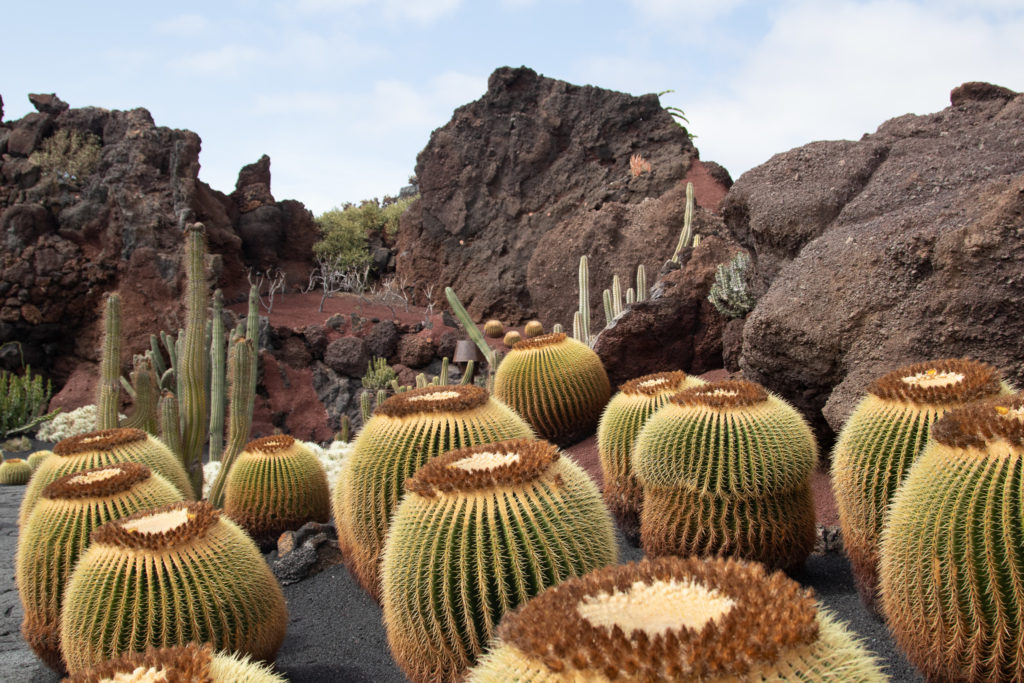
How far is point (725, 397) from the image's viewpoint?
3.72 meters

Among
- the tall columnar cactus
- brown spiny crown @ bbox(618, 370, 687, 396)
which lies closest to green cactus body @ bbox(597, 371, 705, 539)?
brown spiny crown @ bbox(618, 370, 687, 396)

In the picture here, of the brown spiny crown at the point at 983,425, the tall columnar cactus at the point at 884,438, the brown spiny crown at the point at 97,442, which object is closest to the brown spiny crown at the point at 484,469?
the brown spiny crown at the point at 983,425

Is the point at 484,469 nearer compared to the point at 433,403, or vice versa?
the point at 484,469

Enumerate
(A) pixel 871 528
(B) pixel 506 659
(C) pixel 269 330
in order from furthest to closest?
(C) pixel 269 330 < (A) pixel 871 528 < (B) pixel 506 659


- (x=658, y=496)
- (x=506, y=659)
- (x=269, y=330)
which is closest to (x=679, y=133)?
(x=269, y=330)

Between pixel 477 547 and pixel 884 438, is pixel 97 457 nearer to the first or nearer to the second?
pixel 477 547

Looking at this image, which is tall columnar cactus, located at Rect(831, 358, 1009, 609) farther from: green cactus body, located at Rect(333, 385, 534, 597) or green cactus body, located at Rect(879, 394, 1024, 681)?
green cactus body, located at Rect(333, 385, 534, 597)

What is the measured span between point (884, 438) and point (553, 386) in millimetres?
3264

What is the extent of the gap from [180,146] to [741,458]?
Answer: 16.2m

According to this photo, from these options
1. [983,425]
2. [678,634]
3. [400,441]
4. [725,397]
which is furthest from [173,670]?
[725,397]

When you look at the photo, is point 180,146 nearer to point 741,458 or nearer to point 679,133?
point 679,133

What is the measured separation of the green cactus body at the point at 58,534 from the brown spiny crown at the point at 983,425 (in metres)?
3.65

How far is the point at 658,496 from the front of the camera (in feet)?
12.6

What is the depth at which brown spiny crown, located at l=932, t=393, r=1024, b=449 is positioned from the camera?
7.23 ft
